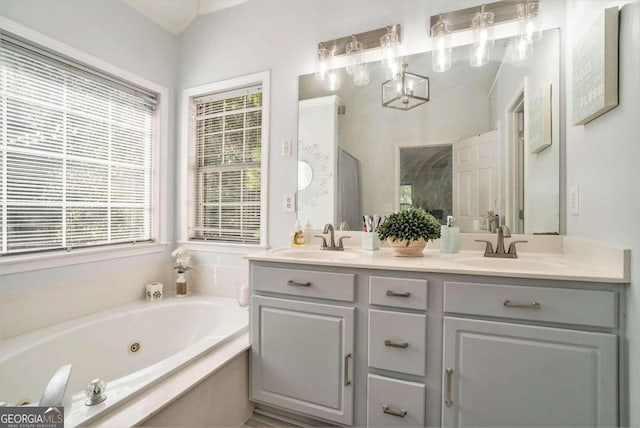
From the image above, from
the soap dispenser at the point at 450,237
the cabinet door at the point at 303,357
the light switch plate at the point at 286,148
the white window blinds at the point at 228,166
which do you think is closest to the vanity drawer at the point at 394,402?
the cabinet door at the point at 303,357

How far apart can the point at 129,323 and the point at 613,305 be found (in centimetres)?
259

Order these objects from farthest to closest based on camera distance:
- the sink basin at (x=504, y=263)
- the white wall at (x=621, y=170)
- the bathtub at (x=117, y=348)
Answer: the sink basin at (x=504, y=263) → the bathtub at (x=117, y=348) → the white wall at (x=621, y=170)

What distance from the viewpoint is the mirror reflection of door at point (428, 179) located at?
183 cm

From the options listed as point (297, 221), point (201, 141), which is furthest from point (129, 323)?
point (201, 141)

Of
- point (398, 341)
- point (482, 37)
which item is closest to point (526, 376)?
point (398, 341)

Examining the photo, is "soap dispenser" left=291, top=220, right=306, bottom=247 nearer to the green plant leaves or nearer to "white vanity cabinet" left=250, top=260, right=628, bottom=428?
"white vanity cabinet" left=250, top=260, right=628, bottom=428

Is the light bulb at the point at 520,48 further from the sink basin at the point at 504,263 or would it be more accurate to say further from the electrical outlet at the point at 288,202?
the electrical outlet at the point at 288,202

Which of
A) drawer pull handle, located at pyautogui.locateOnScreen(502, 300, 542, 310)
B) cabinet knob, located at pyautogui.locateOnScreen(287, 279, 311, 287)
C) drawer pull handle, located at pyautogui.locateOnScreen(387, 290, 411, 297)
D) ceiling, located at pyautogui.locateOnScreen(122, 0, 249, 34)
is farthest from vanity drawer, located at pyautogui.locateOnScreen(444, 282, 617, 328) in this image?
ceiling, located at pyautogui.locateOnScreen(122, 0, 249, 34)

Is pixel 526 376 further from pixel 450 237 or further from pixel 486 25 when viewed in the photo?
pixel 486 25

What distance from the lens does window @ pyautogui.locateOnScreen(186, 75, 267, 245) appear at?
2420 mm

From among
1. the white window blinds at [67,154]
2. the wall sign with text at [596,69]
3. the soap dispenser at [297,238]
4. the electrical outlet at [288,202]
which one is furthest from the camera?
the electrical outlet at [288,202]

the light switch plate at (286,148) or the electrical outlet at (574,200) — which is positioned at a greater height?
the light switch plate at (286,148)

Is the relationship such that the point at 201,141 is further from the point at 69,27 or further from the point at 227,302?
the point at 227,302

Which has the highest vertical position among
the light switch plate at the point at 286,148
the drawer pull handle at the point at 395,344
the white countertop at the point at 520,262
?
the light switch plate at the point at 286,148
